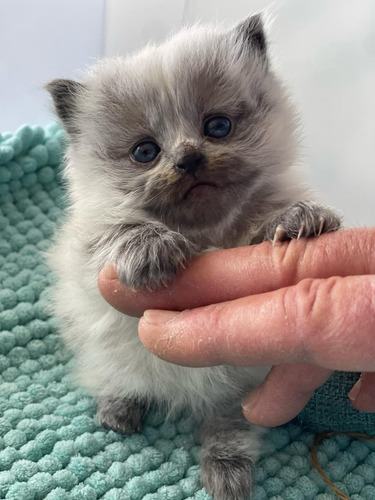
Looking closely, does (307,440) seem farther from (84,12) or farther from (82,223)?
(84,12)

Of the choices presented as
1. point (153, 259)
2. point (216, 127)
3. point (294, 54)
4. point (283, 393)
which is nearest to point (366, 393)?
point (283, 393)

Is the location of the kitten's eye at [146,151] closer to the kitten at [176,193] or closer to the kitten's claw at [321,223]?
the kitten at [176,193]

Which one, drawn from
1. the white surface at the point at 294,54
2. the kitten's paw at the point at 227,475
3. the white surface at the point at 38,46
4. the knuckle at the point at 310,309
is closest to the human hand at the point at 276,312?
the knuckle at the point at 310,309

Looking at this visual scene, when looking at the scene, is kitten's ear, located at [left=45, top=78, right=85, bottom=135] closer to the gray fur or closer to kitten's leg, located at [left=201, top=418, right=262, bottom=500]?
the gray fur

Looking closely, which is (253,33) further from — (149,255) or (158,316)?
(158,316)

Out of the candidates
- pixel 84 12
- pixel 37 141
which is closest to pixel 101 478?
pixel 37 141

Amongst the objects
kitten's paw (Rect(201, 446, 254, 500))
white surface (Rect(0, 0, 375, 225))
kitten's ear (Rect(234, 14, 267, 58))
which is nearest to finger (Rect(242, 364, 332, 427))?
kitten's paw (Rect(201, 446, 254, 500))
